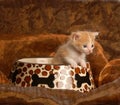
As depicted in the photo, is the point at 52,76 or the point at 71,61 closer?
the point at 52,76

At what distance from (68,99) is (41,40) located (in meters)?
0.77

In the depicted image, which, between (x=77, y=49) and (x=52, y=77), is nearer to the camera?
(x=52, y=77)

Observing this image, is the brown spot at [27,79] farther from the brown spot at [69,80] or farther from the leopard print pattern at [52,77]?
the brown spot at [69,80]

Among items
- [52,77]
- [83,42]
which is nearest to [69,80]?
[52,77]

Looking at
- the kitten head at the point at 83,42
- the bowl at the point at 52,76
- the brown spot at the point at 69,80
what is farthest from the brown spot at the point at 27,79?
the kitten head at the point at 83,42

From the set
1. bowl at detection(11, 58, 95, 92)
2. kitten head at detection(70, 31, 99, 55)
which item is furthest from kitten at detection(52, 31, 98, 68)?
bowl at detection(11, 58, 95, 92)

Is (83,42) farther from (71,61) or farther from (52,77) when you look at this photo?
(52,77)

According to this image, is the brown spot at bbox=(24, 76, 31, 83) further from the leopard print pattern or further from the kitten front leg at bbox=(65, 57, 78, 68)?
the kitten front leg at bbox=(65, 57, 78, 68)

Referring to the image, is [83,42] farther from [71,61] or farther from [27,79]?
[27,79]

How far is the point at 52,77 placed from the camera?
111 centimetres

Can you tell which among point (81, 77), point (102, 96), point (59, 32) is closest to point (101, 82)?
point (81, 77)

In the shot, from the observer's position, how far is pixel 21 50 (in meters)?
1.48

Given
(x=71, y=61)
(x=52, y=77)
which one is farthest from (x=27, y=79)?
(x=71, y=61)

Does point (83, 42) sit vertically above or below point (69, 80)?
above
